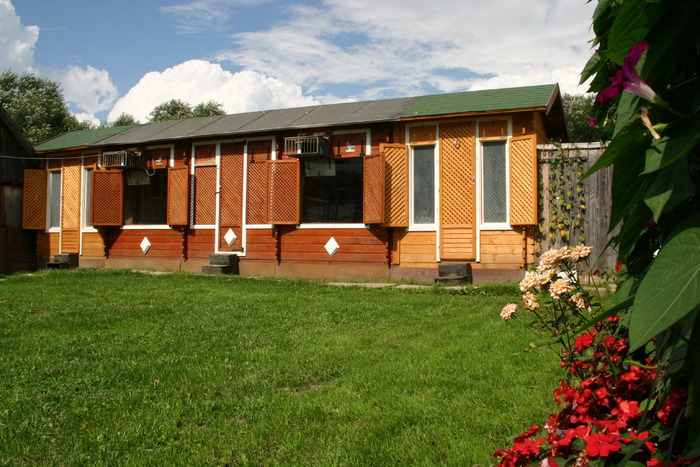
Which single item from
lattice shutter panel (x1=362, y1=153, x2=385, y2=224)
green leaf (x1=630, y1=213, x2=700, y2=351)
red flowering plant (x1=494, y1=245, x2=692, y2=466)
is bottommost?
red flowering plant (x1=494, y1=245, x2=692, y2=466)

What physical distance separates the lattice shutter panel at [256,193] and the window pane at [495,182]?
5.21 m

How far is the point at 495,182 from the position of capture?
36.8ft

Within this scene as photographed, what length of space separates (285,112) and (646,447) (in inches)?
552

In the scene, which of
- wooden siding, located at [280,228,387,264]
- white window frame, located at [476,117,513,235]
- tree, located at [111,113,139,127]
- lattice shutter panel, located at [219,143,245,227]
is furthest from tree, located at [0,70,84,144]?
white window frame, located at [476,117,513,235]

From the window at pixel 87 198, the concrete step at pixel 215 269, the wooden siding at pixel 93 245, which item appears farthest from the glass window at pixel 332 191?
the window at pixel 87 198

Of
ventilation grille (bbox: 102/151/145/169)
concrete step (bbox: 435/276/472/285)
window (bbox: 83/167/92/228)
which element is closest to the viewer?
concrete step (bbox: 435/276/472/285)

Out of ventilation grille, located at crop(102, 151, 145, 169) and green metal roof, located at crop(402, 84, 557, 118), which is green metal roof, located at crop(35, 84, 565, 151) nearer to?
green metal roof, located at crop(402, 84, 557, 118)

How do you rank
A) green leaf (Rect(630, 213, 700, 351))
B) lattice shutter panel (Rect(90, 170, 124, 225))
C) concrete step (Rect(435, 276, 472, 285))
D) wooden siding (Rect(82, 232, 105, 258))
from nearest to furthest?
green leaf (Rect(630, 213, 700, 351)) → concrete step (Rect(435, 276, 472, 285)) → lattice shutter panel (Rect(90, 170, 124, 225)) → wooden siding (Rect(82, 232, 105, 258))

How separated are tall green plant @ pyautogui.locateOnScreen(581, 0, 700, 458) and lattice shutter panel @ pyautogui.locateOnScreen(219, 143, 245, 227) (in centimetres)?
1324

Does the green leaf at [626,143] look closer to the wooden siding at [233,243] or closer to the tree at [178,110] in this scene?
the wooden siding at [233,243]

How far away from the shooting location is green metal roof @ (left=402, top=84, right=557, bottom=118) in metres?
10.9

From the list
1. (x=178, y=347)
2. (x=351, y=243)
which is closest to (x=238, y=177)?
(x=351, y=243)

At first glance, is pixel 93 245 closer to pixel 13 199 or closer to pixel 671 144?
pixel 13 199

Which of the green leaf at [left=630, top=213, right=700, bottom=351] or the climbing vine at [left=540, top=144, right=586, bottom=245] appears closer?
the green leaf at [left=630, top=213, right=700, bottom=351]
